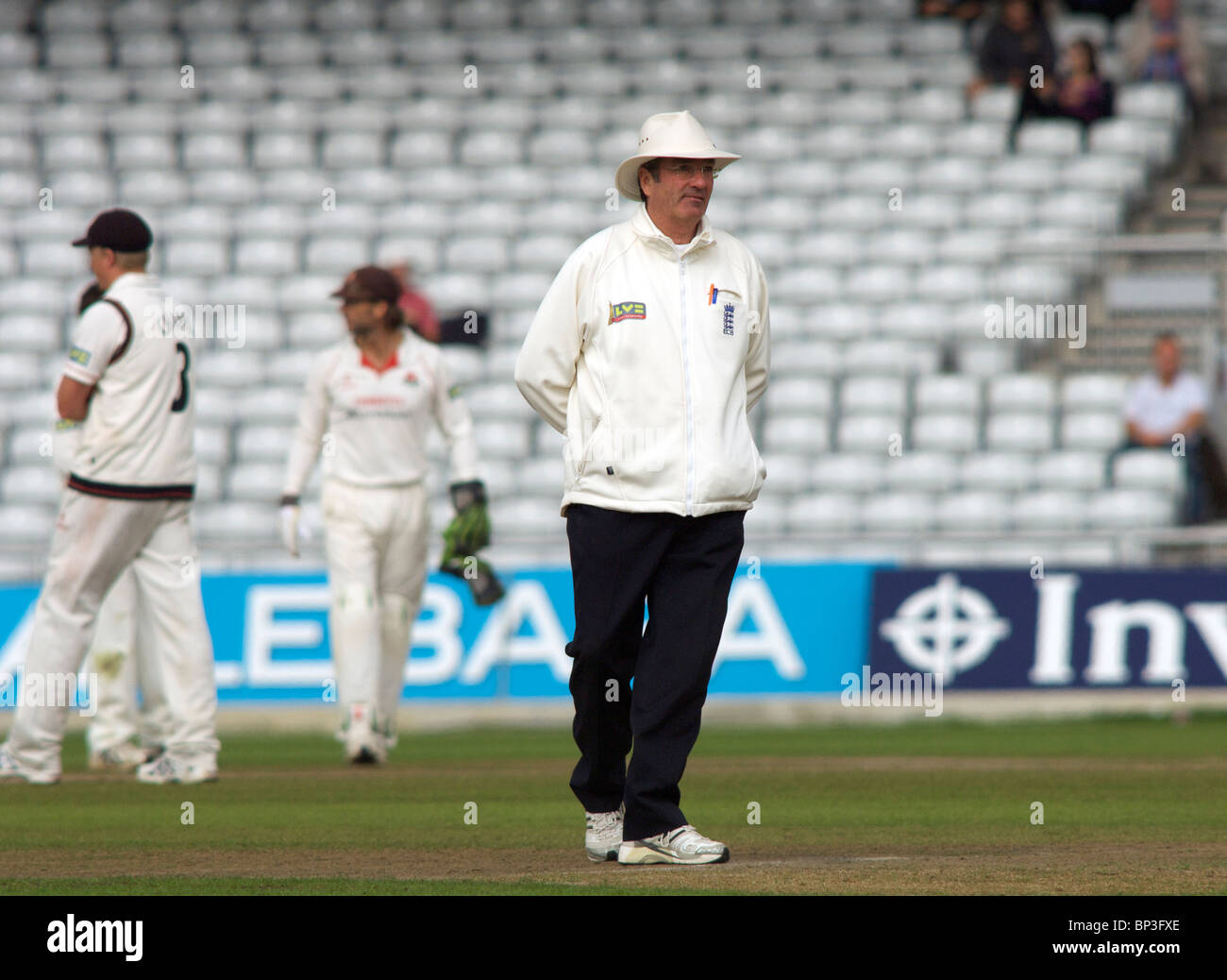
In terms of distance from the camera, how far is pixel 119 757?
1145 cm

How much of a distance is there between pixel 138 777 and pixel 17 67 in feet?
51.9

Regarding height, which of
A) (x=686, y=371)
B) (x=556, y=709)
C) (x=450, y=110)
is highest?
(x=450, y=110)

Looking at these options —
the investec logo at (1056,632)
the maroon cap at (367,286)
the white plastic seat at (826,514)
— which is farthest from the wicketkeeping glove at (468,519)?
the white plastic seat at (826,514)

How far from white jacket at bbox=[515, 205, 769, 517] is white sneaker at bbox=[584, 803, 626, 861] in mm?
996

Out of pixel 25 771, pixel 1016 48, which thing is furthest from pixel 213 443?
pixel 25 771

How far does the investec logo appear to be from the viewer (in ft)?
48.2

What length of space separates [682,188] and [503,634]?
28.5 feet

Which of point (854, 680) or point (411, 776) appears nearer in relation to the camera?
point (411, 776)

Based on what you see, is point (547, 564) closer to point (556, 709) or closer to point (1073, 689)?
point (556, 709)

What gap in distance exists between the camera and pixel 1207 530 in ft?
49.2

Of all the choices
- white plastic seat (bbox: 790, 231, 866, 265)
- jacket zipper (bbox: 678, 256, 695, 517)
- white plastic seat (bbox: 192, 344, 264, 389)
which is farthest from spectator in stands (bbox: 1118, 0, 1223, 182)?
jacket zipper (bbox: 678, 256, 695, 517)
